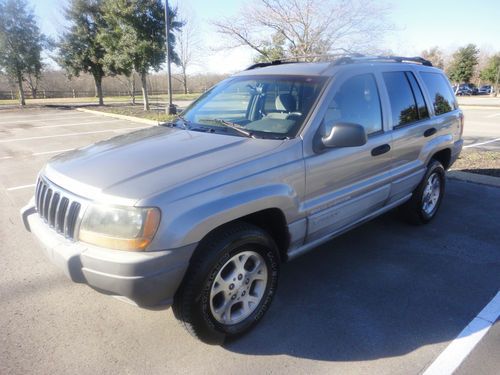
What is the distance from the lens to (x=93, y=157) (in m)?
2.75

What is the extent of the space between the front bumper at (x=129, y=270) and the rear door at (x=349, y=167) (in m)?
1.17

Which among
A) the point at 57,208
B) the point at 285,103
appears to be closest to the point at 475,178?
the point at 285,103

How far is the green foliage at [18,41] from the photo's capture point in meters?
24.0

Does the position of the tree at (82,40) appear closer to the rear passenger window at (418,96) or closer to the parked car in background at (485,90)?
the rear passenger window at (418,96)

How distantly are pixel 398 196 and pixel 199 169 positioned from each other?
251cm

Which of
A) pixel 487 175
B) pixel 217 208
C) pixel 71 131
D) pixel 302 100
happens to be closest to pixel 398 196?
pixel 302 100

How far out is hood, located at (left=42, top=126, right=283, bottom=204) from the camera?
222 cm

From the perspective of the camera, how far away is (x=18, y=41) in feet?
80.0

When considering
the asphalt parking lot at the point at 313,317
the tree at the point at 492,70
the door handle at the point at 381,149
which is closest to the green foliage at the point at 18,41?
the asphalt parking lot at the point at 313,317

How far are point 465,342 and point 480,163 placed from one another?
600 centimetres

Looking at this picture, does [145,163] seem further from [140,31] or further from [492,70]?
[492,70]

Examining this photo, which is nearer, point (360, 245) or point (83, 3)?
point (360, 245)

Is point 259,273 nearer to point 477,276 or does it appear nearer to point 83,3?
point 477,276

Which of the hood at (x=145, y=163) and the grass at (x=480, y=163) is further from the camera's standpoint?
the grass at (x=480, y=163)
